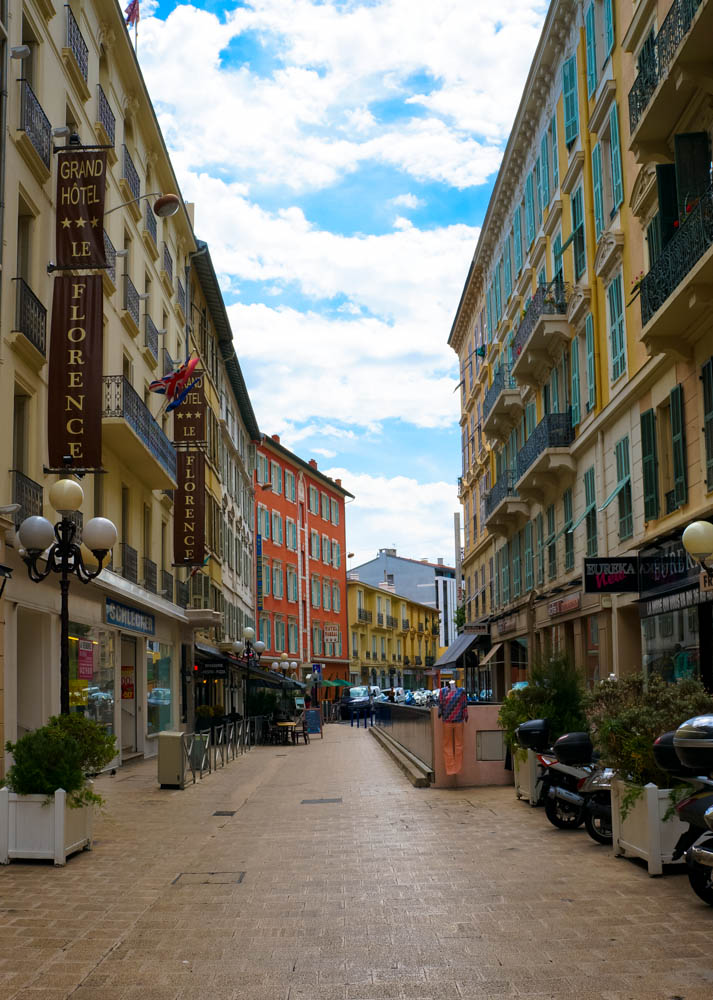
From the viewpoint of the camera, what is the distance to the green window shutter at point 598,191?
22.8 metres

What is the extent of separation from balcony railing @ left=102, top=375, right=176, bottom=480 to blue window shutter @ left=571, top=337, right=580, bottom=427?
970 cm

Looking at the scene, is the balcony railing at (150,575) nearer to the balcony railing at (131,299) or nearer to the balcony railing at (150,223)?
the balcony railing at (131,299)

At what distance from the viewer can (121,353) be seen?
78.4 feet

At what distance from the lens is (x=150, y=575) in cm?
2677

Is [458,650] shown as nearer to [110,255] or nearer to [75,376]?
[110,255]

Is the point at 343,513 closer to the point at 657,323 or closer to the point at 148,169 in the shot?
the point at 148,169

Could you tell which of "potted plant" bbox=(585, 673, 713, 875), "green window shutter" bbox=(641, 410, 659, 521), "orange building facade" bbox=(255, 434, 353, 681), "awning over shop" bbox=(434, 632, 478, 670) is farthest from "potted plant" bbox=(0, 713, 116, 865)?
"orange building facade" bbox=(255, 434, 353, 681)

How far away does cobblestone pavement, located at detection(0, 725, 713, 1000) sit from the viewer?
6.10 meters

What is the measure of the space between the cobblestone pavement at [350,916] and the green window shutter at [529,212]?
21.4m

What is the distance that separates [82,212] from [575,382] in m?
12.7

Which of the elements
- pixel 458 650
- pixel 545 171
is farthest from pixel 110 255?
pixel 458 650

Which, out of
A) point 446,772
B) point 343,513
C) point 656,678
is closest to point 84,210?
point 446,772

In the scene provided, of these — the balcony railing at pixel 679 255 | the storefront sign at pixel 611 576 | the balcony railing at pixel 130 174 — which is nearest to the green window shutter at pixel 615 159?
the balcony railing at pixel 679 255

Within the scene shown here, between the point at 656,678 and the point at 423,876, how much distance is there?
9.36 ft
